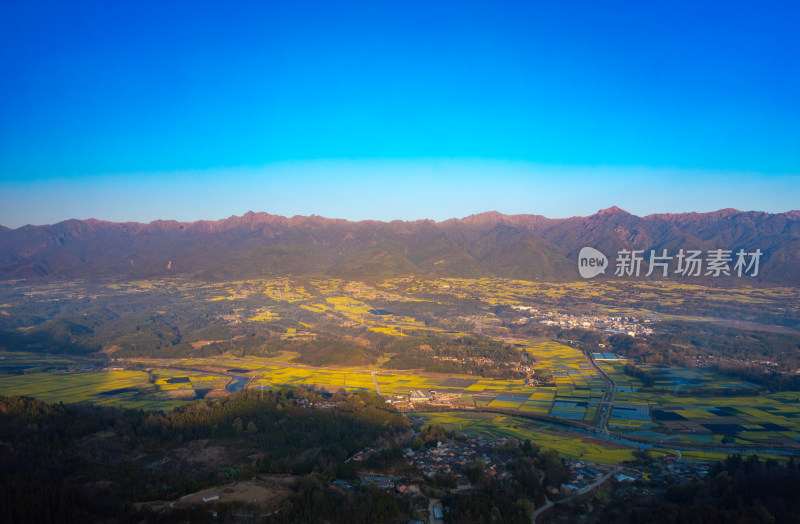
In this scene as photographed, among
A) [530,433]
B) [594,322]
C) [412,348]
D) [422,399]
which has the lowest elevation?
[422,399]

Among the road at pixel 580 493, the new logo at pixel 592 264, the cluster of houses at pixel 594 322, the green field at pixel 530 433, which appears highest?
the new logo at pixel 592 264

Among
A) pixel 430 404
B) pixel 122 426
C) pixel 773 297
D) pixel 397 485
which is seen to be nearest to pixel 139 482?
pixel 122 426

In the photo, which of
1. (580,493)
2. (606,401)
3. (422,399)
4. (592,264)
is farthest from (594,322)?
(580,493)

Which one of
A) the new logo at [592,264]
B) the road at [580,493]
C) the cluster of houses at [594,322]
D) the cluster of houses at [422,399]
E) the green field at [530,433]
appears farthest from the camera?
the new logo at [592,264]

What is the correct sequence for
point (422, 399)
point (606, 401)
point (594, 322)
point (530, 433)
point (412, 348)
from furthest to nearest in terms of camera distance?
point (594, 322)
point (412, 348)
point (422, 399)
point (606, 401)
point (530, 433)

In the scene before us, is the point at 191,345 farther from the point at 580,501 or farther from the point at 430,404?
the point at 580,501

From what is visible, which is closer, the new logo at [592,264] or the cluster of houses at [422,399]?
the cluster of houses at [422,399]

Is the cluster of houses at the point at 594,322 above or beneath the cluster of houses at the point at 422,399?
above

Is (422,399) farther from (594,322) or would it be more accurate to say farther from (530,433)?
(594,322)

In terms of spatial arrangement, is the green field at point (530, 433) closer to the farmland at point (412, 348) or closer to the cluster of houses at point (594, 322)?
the farmland at point (412, 348)

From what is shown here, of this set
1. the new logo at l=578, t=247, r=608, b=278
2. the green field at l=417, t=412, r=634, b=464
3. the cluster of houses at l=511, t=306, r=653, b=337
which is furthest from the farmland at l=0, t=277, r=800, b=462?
the new logo at l=578, t=247, r=608, b=278

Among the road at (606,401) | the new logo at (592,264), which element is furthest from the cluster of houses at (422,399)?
the new logo at (592,264)
